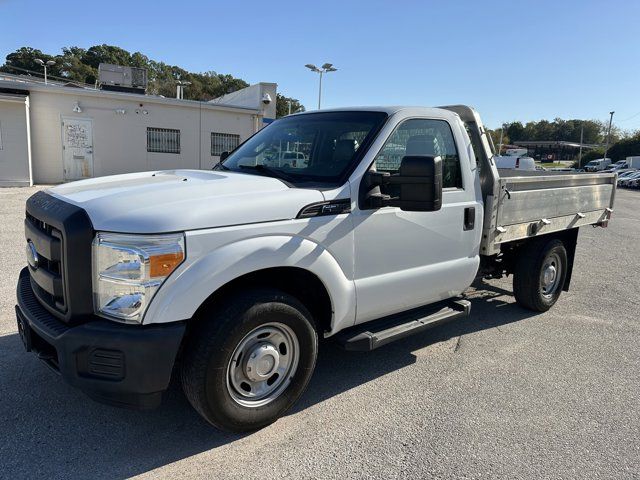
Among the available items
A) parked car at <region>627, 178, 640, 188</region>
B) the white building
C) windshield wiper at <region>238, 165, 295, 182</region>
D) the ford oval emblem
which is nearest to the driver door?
windshield wiper at <region>238, 165, 295, 182</region>

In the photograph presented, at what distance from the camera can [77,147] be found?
1945 centimetres

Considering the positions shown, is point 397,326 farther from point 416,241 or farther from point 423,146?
point 423,146

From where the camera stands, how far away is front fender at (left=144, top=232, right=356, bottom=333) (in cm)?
257

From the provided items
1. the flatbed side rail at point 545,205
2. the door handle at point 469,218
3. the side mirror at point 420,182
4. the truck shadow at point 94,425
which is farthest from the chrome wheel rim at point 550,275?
the side mirror at point 420,182

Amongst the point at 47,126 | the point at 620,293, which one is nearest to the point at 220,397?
the point at 620,293

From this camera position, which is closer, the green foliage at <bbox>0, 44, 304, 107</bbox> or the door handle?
the door handle

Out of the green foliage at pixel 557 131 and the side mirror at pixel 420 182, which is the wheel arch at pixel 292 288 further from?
the green foliage at pixel 557 131

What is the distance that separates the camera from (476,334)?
500 centimetres

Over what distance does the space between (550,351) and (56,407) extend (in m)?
4.17

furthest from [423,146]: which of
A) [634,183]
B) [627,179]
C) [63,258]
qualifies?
[627,179]

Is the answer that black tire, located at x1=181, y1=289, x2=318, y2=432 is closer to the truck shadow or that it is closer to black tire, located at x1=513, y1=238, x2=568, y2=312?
the truck shadow

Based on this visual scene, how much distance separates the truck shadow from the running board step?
47 cm

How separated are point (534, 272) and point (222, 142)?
18842mm

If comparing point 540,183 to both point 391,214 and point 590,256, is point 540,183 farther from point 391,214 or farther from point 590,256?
point 590,256
